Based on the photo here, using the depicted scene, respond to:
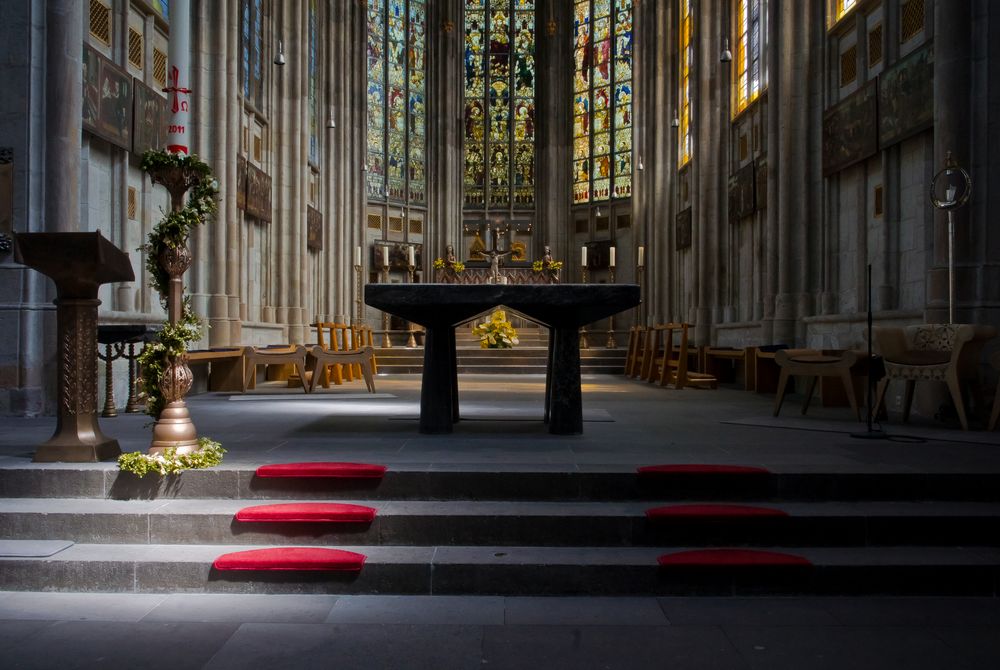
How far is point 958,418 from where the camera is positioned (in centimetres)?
681

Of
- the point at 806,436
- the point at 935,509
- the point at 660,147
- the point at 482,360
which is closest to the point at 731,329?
the point at 482,360

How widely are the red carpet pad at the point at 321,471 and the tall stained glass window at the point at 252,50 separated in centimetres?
1150

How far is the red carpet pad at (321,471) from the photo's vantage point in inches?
166

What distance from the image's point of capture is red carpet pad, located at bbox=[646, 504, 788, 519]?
386 cm

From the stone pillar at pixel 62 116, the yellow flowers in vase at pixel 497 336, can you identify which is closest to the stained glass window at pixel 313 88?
the yellow flowers in vase at pixel 497 336

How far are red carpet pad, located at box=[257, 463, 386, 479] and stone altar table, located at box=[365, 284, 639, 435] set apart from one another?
61.9 inches

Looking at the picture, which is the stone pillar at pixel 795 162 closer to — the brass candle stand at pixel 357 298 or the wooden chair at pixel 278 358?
the wooden chair at pixel 278 358

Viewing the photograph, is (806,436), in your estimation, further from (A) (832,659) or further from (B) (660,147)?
(B) (660,147)

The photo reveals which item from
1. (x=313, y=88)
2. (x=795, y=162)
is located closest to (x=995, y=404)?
(x=795, y=162)

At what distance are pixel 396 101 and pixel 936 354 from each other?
2196 centimetres

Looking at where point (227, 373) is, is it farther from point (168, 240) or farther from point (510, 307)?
point (168, 240)

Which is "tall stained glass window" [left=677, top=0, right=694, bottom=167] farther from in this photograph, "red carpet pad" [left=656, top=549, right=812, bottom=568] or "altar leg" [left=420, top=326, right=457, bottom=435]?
"red carpet pad" [left=656, top=549, right=812, bottom=568]

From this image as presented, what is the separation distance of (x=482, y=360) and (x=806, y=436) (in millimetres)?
11523

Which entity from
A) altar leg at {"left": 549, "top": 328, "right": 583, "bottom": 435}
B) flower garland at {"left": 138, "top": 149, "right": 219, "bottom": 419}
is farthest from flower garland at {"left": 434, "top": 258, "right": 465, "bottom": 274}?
flower garland at {"left": 138, "top": 149, "right": 219, "bottom": 419}
